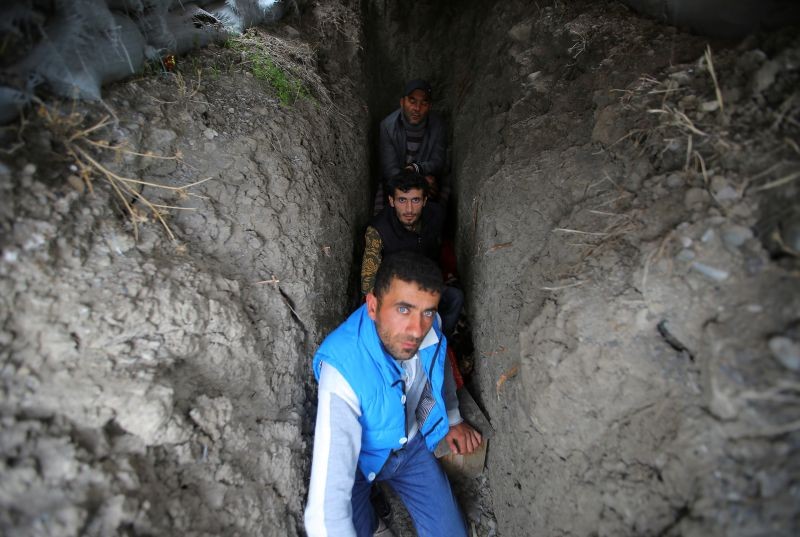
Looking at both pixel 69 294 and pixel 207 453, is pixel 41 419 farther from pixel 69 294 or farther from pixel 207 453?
pixel 207 453

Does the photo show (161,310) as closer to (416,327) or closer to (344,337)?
(344,337)

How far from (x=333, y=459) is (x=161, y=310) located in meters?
0.97

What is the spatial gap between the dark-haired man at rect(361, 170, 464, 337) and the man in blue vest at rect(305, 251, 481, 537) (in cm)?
85

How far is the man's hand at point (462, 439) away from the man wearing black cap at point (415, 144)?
245 cm

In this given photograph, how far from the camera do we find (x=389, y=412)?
89.6 inches

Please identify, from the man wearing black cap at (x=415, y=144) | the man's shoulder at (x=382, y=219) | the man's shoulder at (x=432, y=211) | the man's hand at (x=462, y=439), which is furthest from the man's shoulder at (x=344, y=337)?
the man wearing black cap at (x=415, y=144)

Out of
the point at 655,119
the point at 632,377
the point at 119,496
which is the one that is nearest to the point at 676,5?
the point at 655,119

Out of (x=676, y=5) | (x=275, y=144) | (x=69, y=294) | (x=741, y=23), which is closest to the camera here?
(x=69, y=294)

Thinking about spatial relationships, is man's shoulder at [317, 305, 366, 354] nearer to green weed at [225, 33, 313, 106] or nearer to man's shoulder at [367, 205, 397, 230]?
man's shoulder at [367, 205, 397, 230]

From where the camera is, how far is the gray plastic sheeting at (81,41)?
1.63m

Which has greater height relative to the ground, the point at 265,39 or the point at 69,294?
the point at 265,39

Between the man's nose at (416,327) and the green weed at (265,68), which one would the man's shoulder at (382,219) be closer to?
the green weed at (265,68)

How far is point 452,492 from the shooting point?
9.20ft

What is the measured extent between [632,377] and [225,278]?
182 cm
